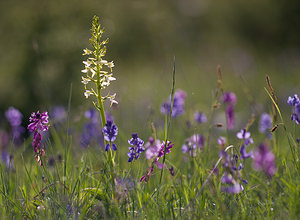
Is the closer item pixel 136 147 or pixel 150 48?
pixel 136 147

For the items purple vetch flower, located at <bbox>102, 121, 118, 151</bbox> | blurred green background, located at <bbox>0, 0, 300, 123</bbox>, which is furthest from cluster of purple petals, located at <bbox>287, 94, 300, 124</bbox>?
purple vetch flower, located at <bbox>102, 121, 118, 151</bbox>

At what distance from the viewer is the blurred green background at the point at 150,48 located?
7141 mm

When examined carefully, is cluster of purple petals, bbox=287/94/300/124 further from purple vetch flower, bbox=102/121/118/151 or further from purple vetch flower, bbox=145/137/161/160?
purple vetch flower, bbox=102/121/118/151

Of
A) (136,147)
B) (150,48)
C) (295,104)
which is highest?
(150,48)

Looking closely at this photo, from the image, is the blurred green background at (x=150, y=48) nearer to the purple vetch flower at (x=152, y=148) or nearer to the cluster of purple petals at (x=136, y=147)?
the purple vetch flower at (x=152, y=148)

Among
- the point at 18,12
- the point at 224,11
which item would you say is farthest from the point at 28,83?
the point at 224,11

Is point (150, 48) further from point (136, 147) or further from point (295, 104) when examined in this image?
point (136, 147)

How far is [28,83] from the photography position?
23.4 feet

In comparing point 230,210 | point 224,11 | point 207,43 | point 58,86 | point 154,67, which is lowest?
point 230,210

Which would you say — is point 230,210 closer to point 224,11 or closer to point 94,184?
point 94,184

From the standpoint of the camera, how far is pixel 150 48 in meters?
16.7

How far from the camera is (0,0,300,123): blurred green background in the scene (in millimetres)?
7141

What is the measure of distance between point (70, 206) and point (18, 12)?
6222mm

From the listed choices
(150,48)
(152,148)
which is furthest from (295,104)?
(150,48)
